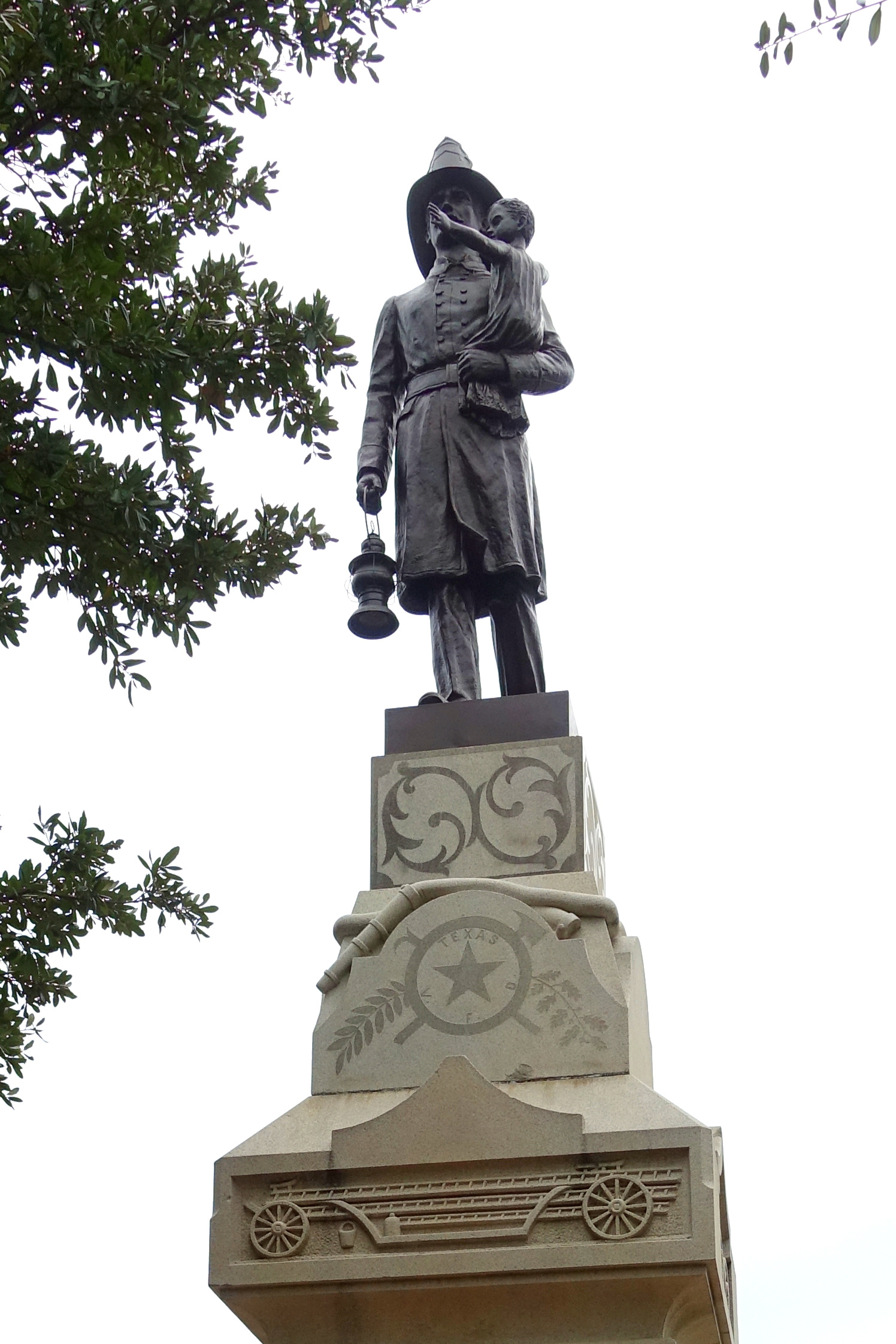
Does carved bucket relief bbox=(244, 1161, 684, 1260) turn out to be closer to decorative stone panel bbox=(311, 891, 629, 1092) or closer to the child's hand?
decorative stone panel bbox=(311, 891, 629, 1092)

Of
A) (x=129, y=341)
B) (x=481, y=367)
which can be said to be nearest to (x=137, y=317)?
(x=129, y=341)

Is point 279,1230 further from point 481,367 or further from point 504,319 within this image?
point 504,319

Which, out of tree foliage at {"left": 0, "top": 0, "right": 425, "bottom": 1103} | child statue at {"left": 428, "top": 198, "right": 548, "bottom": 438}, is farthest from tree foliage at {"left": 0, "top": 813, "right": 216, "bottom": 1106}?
child statue at {"left": 428, "top": 198, "right": 548, "bottom": 438}

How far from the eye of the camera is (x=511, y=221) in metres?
7.48

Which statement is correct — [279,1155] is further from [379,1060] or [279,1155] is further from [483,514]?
[483,514]

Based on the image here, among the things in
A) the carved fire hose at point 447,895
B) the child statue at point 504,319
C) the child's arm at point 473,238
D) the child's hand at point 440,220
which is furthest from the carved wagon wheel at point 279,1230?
the child's hand at point 440,220

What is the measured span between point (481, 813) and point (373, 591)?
1148 millimetres

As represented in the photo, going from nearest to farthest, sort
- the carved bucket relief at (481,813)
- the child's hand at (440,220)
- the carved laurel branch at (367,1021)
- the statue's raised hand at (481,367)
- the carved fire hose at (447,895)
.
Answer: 1. the carved laurel branch at (367,1021)
2. the carved fire hose at (447,895)
3. the carved bucket relief at (481,813)
4. the statue's raised hand at (481,367)
5. the child's hand at (440,220)

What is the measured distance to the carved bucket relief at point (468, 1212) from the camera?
5.18 meters

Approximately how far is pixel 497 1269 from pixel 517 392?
3.69 m

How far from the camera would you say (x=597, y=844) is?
679 cm

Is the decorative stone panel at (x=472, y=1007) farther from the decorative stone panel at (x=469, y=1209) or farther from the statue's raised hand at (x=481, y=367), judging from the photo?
the statue's raised hand at (x=481, y=367)

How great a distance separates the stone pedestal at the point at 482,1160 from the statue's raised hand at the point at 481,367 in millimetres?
2218

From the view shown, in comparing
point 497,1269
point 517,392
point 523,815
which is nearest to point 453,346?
point 517,392
